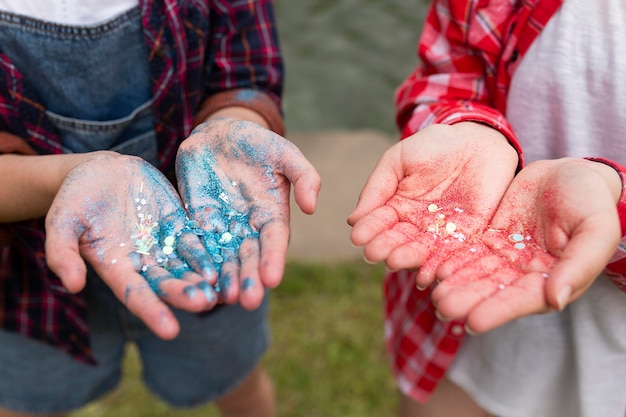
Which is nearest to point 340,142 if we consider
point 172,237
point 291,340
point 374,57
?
point 374,57

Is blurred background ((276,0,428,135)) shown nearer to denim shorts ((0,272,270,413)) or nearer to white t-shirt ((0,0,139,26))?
denim shorts ((0,272,270,413))

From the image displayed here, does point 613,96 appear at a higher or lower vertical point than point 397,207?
higher

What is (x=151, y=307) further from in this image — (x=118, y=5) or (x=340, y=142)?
(x=340, y=142)

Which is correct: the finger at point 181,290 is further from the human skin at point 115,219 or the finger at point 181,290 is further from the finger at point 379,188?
the finger at point 379,188

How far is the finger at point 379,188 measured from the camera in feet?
2.93

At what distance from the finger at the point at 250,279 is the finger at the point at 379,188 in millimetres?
152

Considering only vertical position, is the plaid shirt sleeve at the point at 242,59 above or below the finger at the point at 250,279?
above

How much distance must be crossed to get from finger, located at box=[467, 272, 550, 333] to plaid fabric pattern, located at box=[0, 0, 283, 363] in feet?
1.92

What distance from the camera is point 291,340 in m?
2.09

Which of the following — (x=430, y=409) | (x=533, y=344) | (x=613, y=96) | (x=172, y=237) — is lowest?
(x=430, y=409)

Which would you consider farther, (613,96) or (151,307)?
(613,96)

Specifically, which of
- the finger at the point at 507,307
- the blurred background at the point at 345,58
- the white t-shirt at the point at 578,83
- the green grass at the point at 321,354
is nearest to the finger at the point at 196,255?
the finger at the point at 507,307

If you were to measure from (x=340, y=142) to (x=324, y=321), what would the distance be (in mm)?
1077

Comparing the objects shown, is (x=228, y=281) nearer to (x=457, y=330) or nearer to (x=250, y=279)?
(x=250, y=279)
